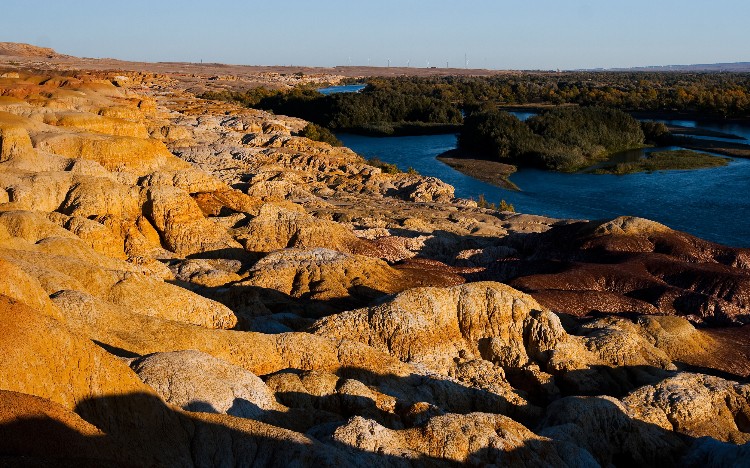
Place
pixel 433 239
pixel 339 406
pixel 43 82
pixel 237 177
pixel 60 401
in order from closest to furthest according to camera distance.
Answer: pixel 60 401 < pixel 339 406 < pixel 433 239 < pixel 237 177 < pixel 43 82

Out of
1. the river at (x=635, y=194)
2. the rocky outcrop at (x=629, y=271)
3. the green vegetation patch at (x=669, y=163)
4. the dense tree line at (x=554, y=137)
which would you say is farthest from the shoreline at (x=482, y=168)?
the rocky outcrop at (x=629, y=271)

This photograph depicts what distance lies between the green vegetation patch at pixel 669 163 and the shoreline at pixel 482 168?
10588 millimetres

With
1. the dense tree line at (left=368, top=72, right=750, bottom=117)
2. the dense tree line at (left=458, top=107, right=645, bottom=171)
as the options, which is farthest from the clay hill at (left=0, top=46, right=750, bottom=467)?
the dense tree line at (left=368, top=72, right=750, bottom=117)

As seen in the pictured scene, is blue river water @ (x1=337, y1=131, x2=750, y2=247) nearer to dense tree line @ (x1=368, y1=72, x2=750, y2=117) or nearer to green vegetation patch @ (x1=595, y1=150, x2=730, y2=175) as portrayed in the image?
green vegetation patch @ (x1=595, y1=150, x2=730, y2=175)

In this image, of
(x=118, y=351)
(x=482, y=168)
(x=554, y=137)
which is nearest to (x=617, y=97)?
(x=554, y=137)

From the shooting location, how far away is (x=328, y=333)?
16.5 metres

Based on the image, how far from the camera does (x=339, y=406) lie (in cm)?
1278

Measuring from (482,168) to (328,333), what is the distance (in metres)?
66.0

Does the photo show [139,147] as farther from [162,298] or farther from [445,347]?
[445,347]

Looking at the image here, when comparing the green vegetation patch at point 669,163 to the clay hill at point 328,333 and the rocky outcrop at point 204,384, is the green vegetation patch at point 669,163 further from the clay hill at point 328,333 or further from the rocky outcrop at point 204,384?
the rocky outcrop at point 204,384

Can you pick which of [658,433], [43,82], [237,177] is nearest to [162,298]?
[658,433]

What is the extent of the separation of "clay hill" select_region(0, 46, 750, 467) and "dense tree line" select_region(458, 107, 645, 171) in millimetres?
49543

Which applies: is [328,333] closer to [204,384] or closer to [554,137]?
[204,384]

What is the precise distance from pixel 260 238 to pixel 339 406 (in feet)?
53.9
